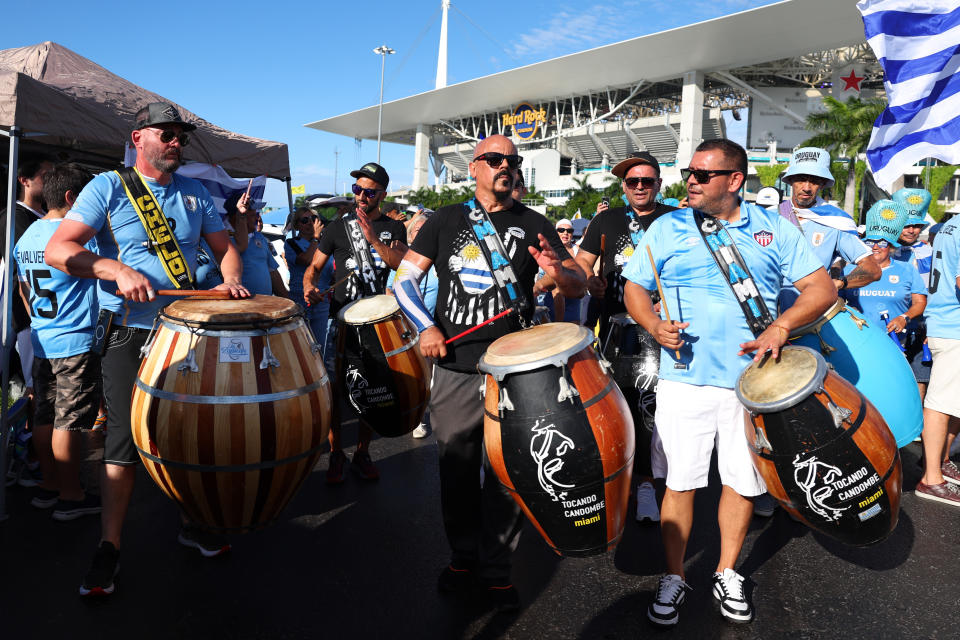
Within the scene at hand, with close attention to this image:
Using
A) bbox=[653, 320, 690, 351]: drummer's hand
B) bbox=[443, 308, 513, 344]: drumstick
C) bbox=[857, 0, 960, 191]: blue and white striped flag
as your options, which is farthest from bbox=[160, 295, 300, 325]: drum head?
bbox=[857, 0, 960, 191]: blue and white striped flag

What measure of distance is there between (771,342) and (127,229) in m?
3.04

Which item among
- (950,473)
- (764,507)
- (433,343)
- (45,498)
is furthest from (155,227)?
(950,473)

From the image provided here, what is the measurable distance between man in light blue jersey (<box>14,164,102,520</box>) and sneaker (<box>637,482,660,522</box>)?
3.38 meters

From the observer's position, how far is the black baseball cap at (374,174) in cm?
534

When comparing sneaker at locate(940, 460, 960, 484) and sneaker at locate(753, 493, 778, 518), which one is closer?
→ sneaker at locate(753, 493, 778, 518)

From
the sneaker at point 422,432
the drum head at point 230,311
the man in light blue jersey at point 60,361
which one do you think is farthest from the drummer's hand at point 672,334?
the sneaker at point 422,432

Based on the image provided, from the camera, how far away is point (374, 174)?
536 centimetres

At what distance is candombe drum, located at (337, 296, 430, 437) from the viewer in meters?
4.42

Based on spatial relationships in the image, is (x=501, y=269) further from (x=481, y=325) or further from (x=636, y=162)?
(x=636, y=162)

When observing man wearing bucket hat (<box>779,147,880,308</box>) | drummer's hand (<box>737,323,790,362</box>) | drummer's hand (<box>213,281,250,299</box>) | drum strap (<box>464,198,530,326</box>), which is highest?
man wearing bucket hat (<box>779,147,880,308</box>)

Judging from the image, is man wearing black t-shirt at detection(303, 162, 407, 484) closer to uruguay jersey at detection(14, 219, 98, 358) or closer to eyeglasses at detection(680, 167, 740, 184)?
uruguay jersey at detection(14, 219, 98, 358)

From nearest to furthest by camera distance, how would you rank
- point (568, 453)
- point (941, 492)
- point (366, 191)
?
point (568, 453), point (941, 492), point (366, 191)

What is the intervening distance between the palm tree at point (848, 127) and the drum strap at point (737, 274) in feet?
133

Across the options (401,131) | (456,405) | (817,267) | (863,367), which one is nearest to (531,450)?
(456,405)
